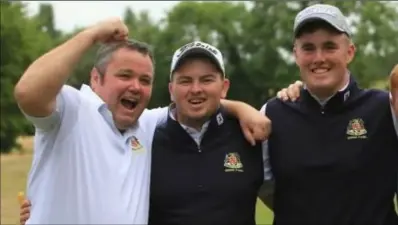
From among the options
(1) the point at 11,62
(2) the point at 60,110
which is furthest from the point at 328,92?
(1) the point at 11,62

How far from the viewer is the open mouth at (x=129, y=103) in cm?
432

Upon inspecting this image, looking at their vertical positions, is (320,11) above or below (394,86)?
above

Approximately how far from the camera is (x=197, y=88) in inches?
183

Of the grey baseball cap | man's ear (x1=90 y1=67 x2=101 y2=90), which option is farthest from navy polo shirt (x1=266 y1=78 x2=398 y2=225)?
man's ear (x1=90 y1=67 x2=101 y2=90)

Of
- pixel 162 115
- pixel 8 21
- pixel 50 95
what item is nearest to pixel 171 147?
pixel 162 115

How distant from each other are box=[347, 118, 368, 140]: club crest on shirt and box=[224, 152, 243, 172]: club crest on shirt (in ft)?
2.41

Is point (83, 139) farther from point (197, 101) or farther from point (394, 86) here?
point (394, 86)

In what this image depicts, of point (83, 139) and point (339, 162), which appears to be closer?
point (83, 139)

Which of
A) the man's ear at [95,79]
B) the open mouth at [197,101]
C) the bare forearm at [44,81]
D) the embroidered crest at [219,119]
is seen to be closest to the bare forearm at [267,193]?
the embroidered crest at [219,119]

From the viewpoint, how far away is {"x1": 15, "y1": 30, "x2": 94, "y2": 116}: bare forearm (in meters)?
3.75

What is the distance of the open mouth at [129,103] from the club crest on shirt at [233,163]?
78 centimetres

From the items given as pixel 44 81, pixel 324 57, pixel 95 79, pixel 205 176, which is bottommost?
pixel 205 176

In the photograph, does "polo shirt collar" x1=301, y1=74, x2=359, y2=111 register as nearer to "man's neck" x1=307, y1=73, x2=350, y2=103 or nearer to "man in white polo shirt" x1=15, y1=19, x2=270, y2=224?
"man's neck" x1=307, y1=73, x2=350, y2=103

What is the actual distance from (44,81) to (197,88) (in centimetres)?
121
